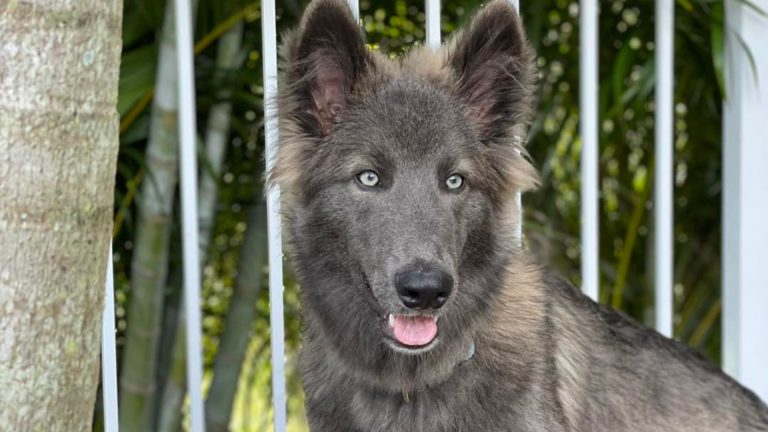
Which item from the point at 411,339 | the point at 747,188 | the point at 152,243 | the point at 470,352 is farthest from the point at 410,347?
the point at 747,188

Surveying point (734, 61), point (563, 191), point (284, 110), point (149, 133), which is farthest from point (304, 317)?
point (563, 191)

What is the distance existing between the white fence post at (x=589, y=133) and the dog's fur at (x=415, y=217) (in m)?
0.62

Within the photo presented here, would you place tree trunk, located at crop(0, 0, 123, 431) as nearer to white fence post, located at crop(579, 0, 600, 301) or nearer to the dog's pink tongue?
the dog's pink tongue

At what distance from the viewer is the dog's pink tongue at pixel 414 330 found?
99.6 inches

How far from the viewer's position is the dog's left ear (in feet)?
8.65

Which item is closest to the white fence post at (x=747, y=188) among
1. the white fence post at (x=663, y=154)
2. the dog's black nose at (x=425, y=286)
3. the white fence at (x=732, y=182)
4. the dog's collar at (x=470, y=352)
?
the white fence at (x=732, y=182)

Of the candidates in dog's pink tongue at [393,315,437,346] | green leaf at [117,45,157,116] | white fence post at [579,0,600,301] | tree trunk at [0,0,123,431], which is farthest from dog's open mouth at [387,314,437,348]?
green leaf at [117,45,157,116]

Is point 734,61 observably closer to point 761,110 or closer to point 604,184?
point 761,110

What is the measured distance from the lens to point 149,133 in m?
3.65

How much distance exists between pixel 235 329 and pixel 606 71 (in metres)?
1.84

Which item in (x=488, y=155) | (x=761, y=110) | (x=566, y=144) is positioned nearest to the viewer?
(x=488, y=155)

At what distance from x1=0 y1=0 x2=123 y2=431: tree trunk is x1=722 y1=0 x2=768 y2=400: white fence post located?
91.2 inches

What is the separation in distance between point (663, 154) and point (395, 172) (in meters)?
1.24

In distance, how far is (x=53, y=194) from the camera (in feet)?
5.61
